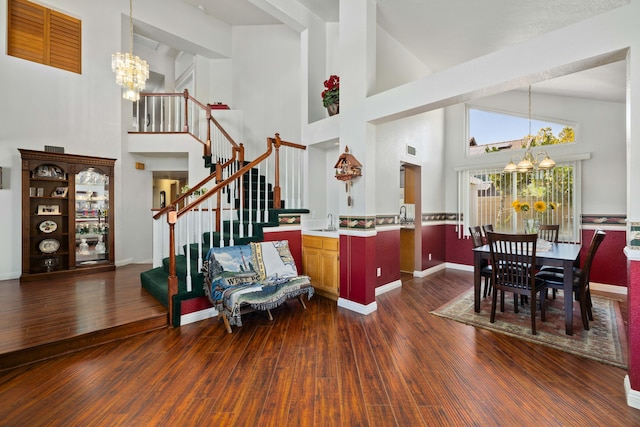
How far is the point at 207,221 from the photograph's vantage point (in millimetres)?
4484

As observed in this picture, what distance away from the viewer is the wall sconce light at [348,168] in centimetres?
356

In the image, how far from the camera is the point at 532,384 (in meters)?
2.11

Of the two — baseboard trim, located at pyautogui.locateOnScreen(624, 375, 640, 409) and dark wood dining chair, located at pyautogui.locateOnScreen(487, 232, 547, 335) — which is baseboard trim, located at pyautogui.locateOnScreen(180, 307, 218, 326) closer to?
dark wood dining chair, located at pyautogui.locateOnScreen(487, 232, 547, 335)

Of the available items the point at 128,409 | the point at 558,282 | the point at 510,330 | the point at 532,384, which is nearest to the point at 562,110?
the point at 558,282

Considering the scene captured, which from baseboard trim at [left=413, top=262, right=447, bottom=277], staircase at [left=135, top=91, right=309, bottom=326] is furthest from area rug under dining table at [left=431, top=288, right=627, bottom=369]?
staircase at [left=135, top=91, right=309, bottom=326]

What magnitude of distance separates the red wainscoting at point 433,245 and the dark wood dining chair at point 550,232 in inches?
71.4

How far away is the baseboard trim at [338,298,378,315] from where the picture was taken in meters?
3.56

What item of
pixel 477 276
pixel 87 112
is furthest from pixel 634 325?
pixel 87 112

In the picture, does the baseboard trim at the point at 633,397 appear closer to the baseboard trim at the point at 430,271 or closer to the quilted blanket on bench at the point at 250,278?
the quilted blanket on bench at the point at 250,278

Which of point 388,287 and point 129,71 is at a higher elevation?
point 129,71

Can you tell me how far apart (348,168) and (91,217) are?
5006mm

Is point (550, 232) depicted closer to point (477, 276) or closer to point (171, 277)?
point (477, 276)

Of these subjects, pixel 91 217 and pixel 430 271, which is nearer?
pixel 91 217

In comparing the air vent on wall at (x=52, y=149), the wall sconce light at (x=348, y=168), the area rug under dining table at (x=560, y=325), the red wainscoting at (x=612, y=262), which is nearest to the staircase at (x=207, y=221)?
the wall sconce light at (x=348, y=168)
